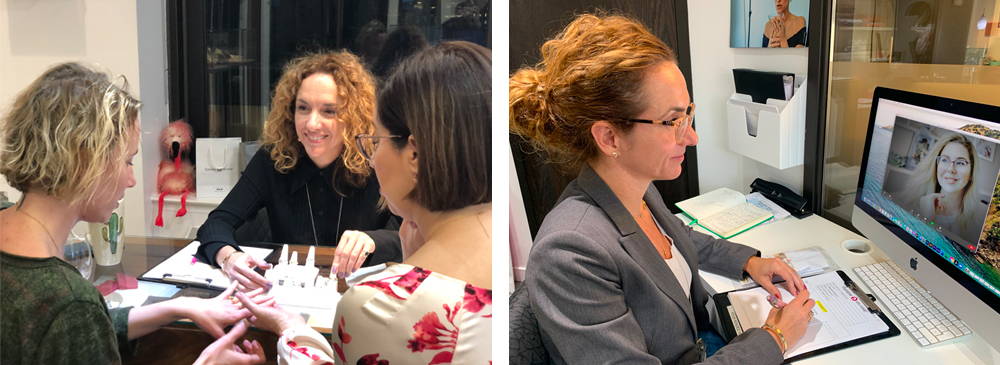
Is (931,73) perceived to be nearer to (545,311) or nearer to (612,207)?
(612,207)

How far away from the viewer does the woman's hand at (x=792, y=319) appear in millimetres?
1274

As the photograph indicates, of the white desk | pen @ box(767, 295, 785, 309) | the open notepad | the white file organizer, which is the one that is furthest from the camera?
the white file organizer

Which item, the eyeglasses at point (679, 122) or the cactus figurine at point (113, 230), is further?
the eyeglasses at point (679, 122)

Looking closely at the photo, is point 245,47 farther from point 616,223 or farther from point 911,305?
point 911,305

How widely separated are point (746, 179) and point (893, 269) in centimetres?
95

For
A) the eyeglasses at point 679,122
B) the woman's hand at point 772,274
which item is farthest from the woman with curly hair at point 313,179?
the woman's hand at point 772,274

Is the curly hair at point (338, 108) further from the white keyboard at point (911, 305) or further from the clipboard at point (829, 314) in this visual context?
the white keyboard at point (911, 305)

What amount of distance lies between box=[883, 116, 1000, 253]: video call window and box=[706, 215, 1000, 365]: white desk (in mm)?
204

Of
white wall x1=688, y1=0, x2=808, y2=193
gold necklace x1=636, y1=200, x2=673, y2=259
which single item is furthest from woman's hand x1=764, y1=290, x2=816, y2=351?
white wall x1=688, y1=0, x2=808, y2=193

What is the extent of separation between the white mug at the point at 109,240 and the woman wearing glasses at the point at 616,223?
2.16 ft

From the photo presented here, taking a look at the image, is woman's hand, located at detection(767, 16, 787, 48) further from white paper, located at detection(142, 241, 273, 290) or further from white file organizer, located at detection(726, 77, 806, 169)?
white paper, located at detection(142, 241, 273, 290)

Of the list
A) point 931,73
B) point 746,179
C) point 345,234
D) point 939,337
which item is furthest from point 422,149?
point 746,179

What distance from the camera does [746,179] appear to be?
2529 mm

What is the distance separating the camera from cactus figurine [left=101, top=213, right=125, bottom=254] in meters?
0.72
